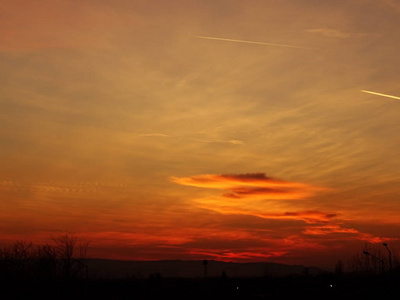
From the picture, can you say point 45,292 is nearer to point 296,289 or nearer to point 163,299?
point 163,299

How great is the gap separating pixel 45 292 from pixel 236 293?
1316 inches

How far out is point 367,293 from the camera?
95.4 metres

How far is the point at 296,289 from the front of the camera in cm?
10512

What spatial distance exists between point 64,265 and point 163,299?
29.8m

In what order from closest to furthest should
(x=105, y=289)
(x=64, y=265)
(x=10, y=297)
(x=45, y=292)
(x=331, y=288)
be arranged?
1. (x=10, y=297)
2. (x=45, y=292)
3. (x=105, y=289)
4. (x=331, y=288)
5. (x=64, y=265)

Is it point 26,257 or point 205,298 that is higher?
point 26,257

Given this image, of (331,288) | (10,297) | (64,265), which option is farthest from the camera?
(64,265)

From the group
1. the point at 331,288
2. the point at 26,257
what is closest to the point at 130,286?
the point at 26,257

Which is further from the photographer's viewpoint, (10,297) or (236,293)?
(236,293)

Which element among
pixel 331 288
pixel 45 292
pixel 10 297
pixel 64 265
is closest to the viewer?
pixel 10 297

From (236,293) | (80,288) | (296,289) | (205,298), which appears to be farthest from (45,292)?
(296,289)

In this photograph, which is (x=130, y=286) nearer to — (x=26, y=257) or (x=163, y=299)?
(x=163, y=299)

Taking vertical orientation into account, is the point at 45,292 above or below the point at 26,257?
below

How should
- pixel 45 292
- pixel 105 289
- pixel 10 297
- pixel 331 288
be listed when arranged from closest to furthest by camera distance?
pixel 10 297
pixel 45 292
pixel 105 289
pixel 331 288
